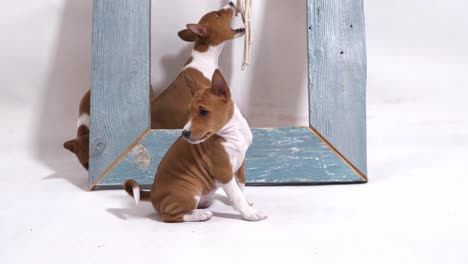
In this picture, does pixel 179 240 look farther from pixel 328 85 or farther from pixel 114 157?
pixel 328 85

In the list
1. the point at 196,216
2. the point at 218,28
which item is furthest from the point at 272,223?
the point at 218,28

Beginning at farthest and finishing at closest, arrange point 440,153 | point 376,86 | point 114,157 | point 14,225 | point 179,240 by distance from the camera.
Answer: point 376,86
point 440,153
point 114,157
point 14,225
point 179,240

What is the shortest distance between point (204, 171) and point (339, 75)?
526mm

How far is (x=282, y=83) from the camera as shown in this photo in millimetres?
1930

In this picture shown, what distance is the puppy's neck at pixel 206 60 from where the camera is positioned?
5.76 ft

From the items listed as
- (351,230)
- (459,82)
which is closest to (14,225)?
(351,230)

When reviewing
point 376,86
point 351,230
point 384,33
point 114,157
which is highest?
point 384,33

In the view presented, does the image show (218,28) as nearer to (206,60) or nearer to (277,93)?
(206,60)

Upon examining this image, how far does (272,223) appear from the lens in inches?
52.5

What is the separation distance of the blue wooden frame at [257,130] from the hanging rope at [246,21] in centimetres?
17

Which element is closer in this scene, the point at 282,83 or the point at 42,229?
the point at 42,229

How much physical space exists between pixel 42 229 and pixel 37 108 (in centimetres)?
80

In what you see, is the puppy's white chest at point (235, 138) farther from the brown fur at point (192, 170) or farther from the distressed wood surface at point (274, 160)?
the distressed wood surface at point (274, 160)


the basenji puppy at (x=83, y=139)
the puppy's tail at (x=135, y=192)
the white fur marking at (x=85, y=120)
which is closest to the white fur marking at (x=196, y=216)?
the puppy's tail at (x=135, y=192)
